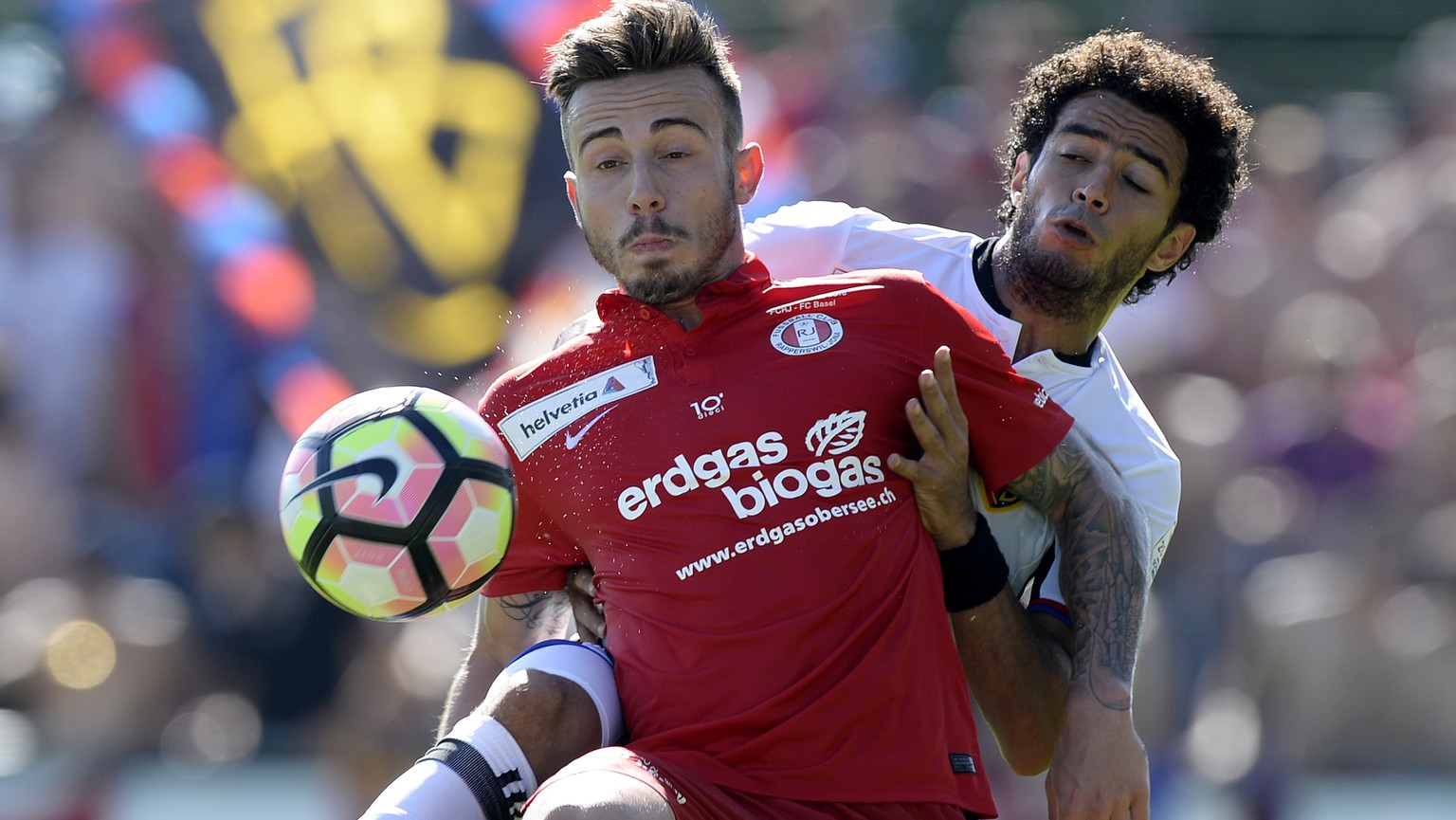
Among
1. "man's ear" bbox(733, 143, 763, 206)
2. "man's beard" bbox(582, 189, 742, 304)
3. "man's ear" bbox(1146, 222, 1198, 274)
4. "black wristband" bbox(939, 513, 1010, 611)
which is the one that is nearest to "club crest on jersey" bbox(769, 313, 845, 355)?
"man's beard" bbox(582, 189, 742, 304)

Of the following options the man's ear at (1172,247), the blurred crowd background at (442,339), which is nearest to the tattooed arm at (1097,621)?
the man's ear at (1172,247)

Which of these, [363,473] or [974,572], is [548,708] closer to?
[363,473]

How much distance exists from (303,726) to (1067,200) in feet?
16.1

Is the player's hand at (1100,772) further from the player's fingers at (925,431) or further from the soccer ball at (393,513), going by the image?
the soccer ball at (393,513)

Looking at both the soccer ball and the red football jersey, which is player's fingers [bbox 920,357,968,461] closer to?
the red football jersey

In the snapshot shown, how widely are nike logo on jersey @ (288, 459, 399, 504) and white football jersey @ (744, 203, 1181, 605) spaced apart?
133cm

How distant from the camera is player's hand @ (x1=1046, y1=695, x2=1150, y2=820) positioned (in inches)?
147

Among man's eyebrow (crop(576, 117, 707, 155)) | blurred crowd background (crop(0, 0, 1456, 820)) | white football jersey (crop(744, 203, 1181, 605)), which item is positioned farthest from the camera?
blurred crowd background (crop(0, 0, 1456, 820))

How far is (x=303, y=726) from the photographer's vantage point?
8.05 m

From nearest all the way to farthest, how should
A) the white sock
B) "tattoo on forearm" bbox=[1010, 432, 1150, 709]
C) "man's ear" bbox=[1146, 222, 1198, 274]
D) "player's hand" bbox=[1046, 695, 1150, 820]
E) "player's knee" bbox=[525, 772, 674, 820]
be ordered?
"player's knee" bbox=[525, 772, 674, 820] < the white sock < "player's hand" bbox=[1046, 695, 1150, 820] < "tattoo on forearm" bbox=[1010, 432, 1150, 709] < "man's ear" bbox=[1146, 222, 1198, 274]

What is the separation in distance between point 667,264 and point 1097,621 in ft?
4.07

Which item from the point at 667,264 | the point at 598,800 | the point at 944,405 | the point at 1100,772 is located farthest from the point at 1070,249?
the point at 598,800

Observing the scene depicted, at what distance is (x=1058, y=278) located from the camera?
4457mm

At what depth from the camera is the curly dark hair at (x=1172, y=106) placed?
4.57 meters
